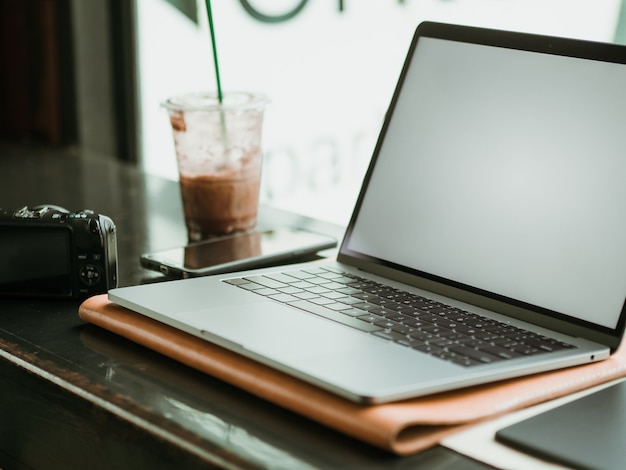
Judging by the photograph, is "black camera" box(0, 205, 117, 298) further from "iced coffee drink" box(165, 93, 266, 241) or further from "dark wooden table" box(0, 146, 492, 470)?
"iced coffee drink" box(165, 93, 266, 241)

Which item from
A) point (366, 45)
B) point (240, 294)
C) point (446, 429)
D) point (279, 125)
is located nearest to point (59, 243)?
point (240, 294)

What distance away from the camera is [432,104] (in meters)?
0.88

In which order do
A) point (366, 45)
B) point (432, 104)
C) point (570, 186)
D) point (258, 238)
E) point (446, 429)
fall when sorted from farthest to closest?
point (366, 45)
point (258, 238)
point (432, 104)
point (570, 186)
point (446, 429)

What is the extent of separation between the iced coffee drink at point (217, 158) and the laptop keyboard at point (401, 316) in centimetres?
25

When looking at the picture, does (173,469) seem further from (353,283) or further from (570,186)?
(570,186)

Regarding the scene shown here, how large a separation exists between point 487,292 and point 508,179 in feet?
0.34

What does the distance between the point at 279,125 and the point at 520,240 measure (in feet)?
4.77

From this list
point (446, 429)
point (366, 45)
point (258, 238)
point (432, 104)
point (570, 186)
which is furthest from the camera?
point (366, 45)

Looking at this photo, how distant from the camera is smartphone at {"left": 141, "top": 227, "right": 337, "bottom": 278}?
93cm

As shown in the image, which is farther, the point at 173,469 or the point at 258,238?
the point at 258,238

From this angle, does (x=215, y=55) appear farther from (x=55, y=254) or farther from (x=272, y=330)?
(x=272, y=330)

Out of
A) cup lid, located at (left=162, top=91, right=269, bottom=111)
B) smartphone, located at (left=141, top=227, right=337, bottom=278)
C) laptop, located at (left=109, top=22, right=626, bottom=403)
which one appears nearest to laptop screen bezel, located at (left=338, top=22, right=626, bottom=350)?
laptop, located at (left=109, top=22, right=626, bottom=403)

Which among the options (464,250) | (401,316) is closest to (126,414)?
(401,316)

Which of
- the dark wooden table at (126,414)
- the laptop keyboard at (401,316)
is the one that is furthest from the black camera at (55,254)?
the laptop keyboard at (401,316)
